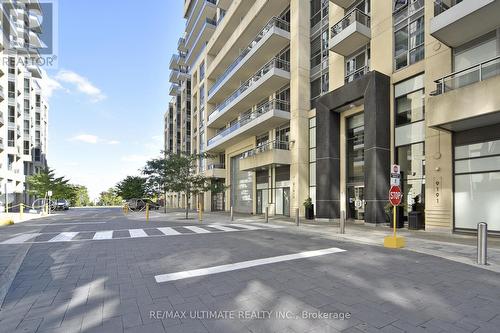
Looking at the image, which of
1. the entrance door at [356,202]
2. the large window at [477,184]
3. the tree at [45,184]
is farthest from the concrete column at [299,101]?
the tree at [45,184]

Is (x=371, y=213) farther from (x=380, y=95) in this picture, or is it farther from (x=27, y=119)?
(x=27, y=119)

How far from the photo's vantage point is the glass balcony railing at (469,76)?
36.6 feet

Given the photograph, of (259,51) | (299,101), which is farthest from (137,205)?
(299,101)

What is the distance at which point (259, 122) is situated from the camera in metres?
24.6

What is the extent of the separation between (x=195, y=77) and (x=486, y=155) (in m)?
41.0

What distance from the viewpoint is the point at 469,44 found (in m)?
12.6

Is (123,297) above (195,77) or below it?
below

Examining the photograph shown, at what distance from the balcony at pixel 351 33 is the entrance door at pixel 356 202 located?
8715mm

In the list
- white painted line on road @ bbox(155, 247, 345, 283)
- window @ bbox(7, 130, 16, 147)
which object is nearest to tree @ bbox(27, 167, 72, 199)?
window @ bbox(7, 130, 16, 147)

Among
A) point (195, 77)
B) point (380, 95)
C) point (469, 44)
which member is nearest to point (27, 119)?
point (195, 77)

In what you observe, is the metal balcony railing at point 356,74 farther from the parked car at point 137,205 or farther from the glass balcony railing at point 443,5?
the parked car at point 137,205

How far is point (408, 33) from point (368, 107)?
426 cm

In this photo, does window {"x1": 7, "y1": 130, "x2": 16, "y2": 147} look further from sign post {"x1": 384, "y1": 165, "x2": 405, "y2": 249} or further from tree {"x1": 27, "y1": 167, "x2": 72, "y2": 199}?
sign post {"x1": 384, "y1": 165, "x2": 405, "y2": 249}

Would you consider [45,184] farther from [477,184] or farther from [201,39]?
[477,184]
